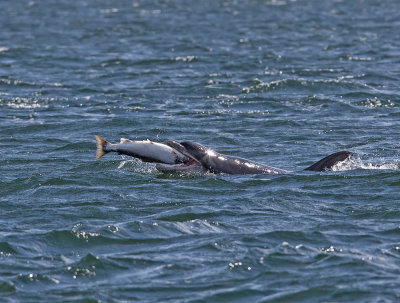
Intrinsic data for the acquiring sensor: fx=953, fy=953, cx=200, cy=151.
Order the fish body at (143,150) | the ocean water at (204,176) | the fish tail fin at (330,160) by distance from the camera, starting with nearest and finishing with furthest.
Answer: the ocean water at (204,176), the fish body at (143,150), the fish tail fin at (330,160)

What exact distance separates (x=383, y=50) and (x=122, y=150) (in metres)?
17.0

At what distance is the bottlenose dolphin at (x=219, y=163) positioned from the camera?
14.5 meters

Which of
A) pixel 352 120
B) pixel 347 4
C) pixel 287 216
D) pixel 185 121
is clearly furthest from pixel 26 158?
pixel 347 4

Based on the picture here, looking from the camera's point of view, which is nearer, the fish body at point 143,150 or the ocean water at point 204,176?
the ocean water at point 204,176

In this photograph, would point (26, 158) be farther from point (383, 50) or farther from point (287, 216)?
point (383, 50)

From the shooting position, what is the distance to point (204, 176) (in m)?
14.4

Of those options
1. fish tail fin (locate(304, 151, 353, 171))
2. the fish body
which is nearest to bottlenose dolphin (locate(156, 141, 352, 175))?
fish tail fin (locate(304, 151, 353, 171))

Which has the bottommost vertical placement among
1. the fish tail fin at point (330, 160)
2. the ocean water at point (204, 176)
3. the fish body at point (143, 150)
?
the ocean water at point (204, 176)

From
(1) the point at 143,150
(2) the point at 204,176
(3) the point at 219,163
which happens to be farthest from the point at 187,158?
(1) the point at 143,150

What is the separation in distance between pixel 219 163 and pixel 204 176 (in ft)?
1.04

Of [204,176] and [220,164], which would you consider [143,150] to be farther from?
[220,164]

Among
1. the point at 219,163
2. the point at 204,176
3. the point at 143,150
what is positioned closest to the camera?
the point at 143,150

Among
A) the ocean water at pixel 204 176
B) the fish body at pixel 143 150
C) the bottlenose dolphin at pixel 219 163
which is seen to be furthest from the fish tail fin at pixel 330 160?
the fish body at pixel 143 150

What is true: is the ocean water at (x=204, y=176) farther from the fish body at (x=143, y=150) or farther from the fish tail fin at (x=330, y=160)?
the fish body at (x=143, y=150)
